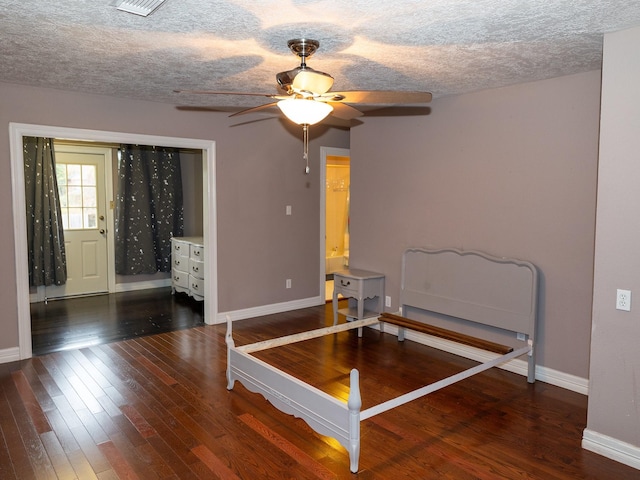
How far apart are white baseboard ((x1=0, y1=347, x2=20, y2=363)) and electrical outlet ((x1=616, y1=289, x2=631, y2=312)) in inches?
179

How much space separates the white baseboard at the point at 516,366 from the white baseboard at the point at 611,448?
827 millimetres

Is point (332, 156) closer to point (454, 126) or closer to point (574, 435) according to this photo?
point (454, 126)

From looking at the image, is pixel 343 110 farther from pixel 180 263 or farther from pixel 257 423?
pixel 180 263

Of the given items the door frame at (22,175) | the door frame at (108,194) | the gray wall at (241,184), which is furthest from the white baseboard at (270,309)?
the door frame at (108,194)

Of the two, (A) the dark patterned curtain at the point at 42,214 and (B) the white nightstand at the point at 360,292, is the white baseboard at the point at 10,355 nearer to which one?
(A) the dark patterned curtain at the point at 42,214

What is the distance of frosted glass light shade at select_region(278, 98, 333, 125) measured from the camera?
2.53 meters

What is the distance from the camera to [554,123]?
142 inches

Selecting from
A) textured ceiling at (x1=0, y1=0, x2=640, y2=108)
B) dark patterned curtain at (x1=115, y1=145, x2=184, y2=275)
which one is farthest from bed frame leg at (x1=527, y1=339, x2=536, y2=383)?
dark patterned curtain at (x1=115, y1=145, x2=184, y2=275)

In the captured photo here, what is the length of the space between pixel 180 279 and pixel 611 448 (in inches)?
217

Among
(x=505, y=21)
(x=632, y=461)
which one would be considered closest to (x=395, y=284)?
(x=632, y=461)

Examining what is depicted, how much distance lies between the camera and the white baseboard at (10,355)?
408 centimetres

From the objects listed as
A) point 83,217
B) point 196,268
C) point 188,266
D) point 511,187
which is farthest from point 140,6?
point 83,217

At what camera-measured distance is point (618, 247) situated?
2578 millimetres

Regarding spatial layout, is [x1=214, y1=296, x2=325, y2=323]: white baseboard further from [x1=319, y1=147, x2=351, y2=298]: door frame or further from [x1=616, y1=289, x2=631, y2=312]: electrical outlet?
[x1=616, y1=289, x2=631, y2=312]: electrical outlet
